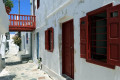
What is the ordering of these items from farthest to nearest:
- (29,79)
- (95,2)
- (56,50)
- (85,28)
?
(29,79), (56,50), (85,28), (95,2)

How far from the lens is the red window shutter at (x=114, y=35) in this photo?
98.4 inches

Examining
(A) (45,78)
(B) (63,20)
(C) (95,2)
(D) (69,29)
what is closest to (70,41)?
(D) (69,29)

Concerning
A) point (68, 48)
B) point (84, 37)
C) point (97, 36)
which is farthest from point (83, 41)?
point (97, 36)

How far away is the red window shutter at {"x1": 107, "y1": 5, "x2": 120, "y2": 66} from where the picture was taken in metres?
2.50

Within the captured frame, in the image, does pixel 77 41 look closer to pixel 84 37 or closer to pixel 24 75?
pixel 84 37

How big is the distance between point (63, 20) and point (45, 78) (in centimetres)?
334

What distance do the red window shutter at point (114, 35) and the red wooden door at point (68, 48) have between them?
8.79 feet

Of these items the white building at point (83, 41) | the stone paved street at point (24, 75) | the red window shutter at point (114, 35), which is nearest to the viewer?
the red window shutter at point (114, 35)

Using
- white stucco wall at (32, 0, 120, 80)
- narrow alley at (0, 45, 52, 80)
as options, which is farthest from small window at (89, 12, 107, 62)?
narrow alley at (0, 45, 52, 80)

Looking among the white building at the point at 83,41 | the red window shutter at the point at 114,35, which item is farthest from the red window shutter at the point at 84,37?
the red window shutter at the point at 114,35

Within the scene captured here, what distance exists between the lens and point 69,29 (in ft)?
18.1

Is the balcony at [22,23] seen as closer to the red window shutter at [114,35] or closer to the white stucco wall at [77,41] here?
the white stucco wall at [77,41]

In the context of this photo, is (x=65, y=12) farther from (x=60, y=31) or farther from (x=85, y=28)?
(x=85, y=28)

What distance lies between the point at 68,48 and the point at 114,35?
125 inches
